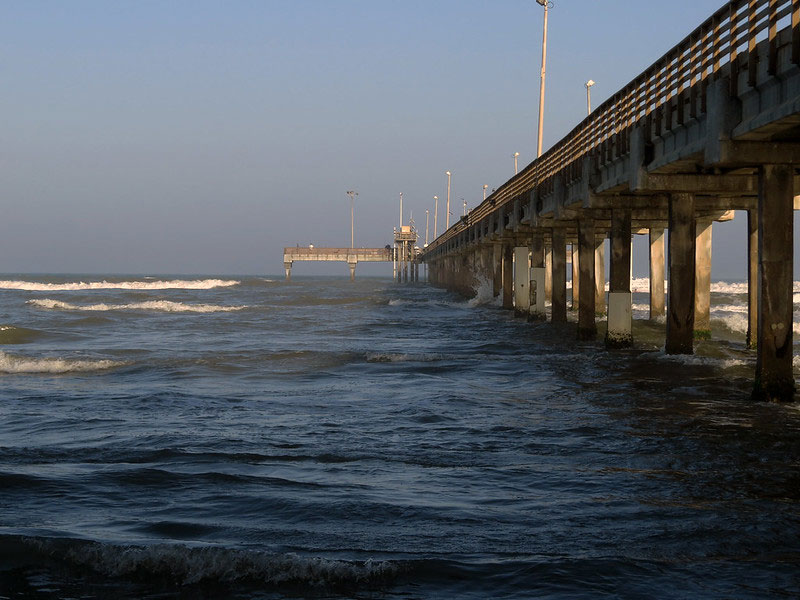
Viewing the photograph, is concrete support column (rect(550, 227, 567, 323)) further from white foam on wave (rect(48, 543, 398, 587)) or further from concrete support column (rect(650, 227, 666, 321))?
white foam on wave (rect(48, 543, 398, 587))

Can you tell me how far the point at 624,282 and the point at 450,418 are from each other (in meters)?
11.1

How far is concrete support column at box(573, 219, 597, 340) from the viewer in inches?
1003

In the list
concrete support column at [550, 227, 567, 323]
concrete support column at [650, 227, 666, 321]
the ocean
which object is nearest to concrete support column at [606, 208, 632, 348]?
the ocean

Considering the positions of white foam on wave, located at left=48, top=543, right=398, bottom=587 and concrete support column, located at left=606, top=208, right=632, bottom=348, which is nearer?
white foam on wave, located at left=48, top=543, right=398, bottom=587

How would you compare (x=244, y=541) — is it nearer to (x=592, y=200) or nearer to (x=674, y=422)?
(x=674, y=422)

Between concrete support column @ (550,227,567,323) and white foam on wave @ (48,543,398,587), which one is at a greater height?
concrete support column @ (550,227,567,323)

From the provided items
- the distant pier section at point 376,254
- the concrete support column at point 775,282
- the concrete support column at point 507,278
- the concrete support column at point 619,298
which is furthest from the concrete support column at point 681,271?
the distant pier section at point 376,254

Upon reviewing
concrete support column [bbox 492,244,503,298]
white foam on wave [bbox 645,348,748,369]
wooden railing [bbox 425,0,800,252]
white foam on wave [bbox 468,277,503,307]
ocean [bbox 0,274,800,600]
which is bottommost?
ocean [bbox 0,274,800,600]

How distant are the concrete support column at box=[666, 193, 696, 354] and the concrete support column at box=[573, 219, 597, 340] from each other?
6.26 metres

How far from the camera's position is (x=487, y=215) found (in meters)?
47.2

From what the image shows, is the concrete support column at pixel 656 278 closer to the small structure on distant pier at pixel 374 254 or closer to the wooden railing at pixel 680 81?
the wooden railing at pixel 680 81

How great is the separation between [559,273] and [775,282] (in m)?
18.5

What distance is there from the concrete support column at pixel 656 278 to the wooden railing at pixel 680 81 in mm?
9070

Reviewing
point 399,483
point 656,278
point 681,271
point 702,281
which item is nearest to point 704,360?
point 681,271
